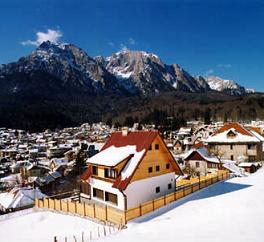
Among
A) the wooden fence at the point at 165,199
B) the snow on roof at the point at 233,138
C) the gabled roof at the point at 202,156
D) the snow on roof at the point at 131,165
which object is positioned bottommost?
the wooden fence at the point at 165,199

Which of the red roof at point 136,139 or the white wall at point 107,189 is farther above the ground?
the red roof at point 136,139

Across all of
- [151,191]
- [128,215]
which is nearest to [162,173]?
[151,191]

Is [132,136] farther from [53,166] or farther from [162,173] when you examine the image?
[53,166]

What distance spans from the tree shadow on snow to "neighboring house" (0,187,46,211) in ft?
91.1

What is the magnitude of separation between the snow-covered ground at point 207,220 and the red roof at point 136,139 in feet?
17.0

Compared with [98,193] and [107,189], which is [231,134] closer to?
[98,193]

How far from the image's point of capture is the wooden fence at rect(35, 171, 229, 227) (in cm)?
1987

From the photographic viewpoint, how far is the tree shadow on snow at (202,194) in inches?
815

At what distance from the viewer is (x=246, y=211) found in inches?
773

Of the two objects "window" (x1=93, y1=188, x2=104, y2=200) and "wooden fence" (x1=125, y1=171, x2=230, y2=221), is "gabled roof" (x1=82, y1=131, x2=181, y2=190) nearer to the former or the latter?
"window" (x1=93, y1=188, x2=104, y2=200)

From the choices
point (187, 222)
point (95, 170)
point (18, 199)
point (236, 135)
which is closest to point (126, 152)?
point (95, 170)

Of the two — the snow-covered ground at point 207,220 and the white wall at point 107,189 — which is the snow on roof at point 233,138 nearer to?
the snow-covered ground at point 207,220

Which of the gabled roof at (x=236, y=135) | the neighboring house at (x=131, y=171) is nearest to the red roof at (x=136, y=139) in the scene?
the neighboring house at (x=131, y=171)

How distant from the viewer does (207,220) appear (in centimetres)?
1827
